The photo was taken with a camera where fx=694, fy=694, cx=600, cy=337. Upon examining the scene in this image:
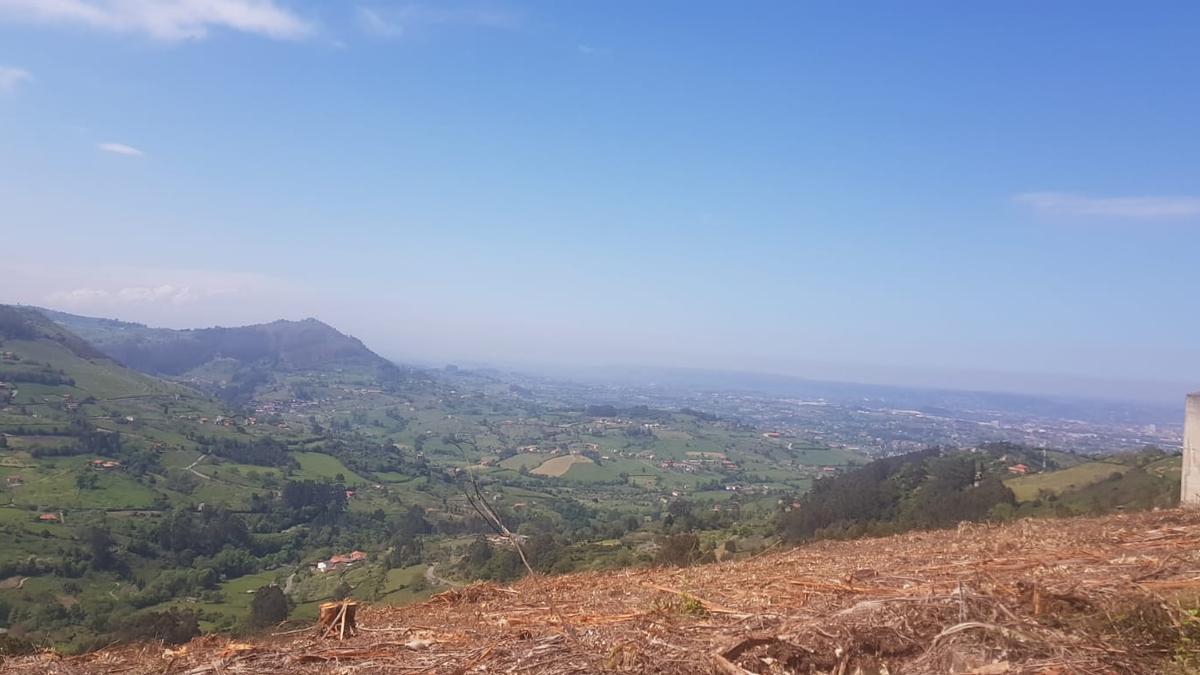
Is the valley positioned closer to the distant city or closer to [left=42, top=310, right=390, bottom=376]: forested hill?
the distant city

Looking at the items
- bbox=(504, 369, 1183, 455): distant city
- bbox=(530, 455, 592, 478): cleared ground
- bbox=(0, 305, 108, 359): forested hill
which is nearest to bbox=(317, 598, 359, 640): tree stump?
bbox=(504, 369, 1183, 455): distant city

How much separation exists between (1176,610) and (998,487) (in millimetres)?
19864

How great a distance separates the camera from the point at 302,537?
60.2 metres

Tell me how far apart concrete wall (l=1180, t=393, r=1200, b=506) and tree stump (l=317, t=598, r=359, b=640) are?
36.8 feet

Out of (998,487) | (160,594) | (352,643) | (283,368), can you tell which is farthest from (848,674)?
(283,368)

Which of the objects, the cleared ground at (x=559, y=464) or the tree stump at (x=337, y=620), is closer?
the tree stump at (x=337, y=620)

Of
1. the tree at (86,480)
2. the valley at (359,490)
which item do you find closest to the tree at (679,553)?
the valley at (359,490)

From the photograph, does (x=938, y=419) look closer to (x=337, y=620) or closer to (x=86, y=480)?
(x=86, y=480)

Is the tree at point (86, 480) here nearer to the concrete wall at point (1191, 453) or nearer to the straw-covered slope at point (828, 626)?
the straw-covered slope at point (828, 626)

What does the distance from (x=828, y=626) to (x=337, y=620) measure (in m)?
3.84

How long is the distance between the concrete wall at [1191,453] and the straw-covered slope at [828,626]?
346 centimetres

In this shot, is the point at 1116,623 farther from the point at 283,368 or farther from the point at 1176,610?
the point at 283,368

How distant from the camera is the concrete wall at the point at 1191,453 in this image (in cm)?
988

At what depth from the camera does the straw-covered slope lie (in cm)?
335
